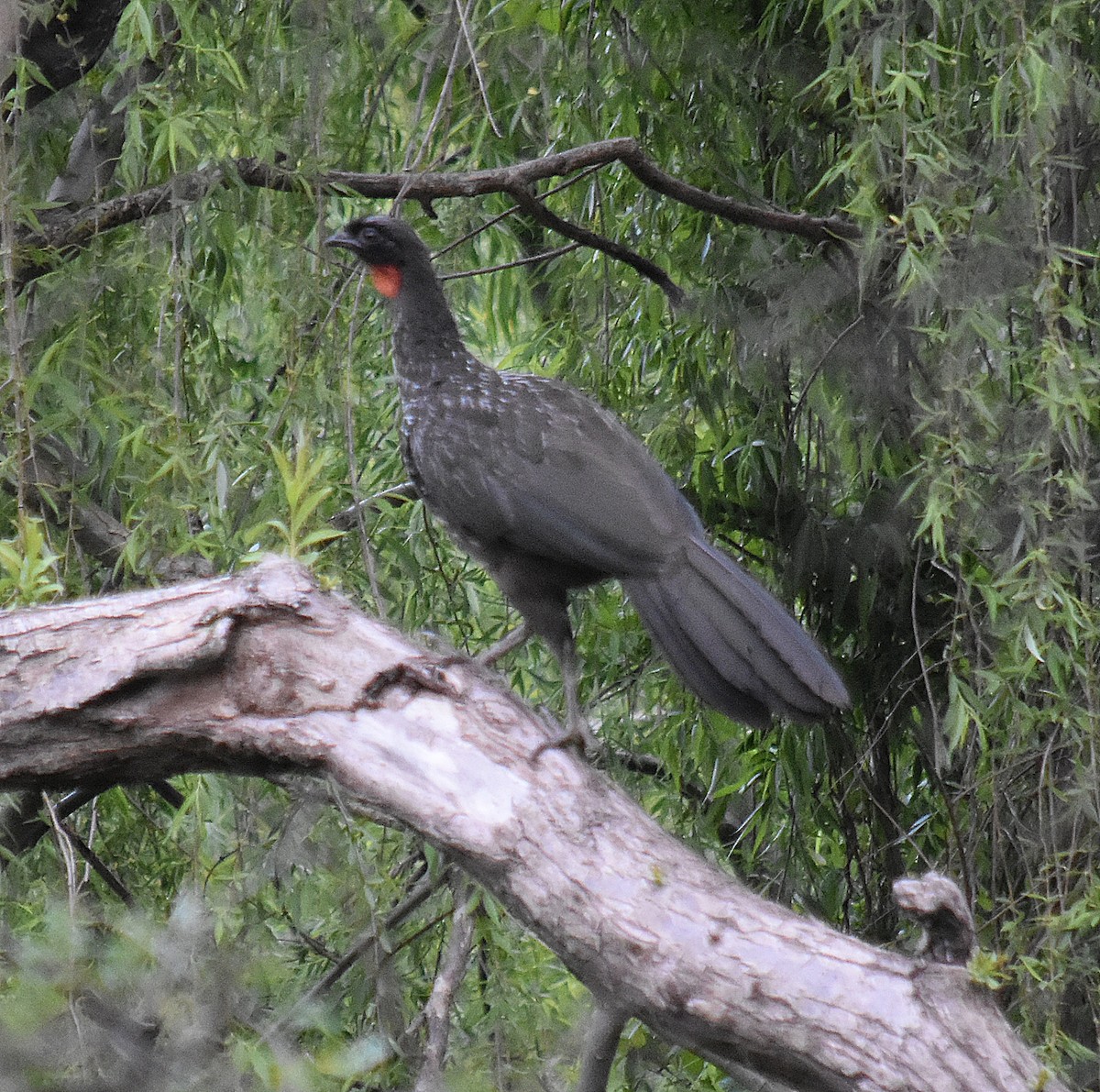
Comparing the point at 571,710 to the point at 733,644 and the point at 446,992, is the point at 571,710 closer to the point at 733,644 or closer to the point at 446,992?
the point at 733,644

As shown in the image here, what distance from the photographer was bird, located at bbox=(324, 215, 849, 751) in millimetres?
2154

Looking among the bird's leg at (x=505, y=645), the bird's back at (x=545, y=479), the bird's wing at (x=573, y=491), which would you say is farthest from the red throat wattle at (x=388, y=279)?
the bird's leg at (x=505, y=645)

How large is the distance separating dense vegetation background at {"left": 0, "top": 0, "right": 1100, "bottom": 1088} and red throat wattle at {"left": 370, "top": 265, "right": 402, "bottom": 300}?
10cm

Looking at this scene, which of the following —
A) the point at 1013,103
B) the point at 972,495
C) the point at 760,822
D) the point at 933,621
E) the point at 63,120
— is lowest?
the point at 760,822

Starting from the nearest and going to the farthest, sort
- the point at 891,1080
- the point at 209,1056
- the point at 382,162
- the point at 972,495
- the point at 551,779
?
the point at 209,1056 → the point at 891,1080 → the point at 551,779 → the point at 972,495 → the point at 382,162

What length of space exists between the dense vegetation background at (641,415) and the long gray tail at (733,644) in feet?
0.83

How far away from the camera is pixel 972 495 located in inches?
81.6

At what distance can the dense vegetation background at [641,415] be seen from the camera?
208 centimetres

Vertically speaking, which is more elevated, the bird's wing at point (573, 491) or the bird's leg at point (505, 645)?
the bird's wing at point (573, 491)

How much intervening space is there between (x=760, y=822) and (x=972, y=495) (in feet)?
3.33

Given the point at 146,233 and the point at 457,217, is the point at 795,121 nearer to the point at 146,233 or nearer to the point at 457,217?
the point at 457,217

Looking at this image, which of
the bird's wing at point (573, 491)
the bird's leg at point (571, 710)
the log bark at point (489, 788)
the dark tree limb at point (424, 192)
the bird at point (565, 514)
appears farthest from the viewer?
the dark tree limb at point (424, 192)

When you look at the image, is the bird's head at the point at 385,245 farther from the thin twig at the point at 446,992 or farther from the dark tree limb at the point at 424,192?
the thin twig at the point at 446,992

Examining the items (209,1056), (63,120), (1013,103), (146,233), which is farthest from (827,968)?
(63,120)
